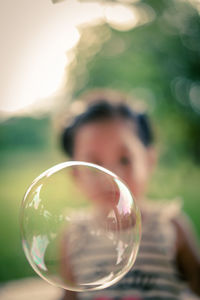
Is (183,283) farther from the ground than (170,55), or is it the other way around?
(170,55)

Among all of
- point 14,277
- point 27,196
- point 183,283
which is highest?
point 27,196

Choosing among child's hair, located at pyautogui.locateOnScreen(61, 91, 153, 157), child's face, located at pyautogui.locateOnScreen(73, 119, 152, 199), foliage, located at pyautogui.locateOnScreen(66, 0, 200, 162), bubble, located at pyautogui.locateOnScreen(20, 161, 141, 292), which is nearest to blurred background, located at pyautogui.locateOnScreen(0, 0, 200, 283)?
foliage, located at pyautogui.locateOnScreen(66, 0, 200, 162)

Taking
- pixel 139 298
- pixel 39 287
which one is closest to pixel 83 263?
pixel 139 298

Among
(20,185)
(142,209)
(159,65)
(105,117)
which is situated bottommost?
(20,185)

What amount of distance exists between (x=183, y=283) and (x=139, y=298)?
0.19 meters

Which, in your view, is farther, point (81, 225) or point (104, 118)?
point (104, 118)

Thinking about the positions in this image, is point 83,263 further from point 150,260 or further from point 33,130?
point 33,130

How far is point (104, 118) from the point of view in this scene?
53.6 inches

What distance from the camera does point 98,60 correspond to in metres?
2.20

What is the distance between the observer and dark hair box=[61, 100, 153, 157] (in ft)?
4.49

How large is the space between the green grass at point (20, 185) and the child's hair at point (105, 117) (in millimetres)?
866

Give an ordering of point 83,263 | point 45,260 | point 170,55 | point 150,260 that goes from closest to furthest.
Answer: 1. point 45,260
2. point 83,263
3. point 150,260
4. point 170,55

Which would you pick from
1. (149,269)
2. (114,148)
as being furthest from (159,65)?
(149,269)

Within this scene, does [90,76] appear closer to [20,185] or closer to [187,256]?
[20,185]
